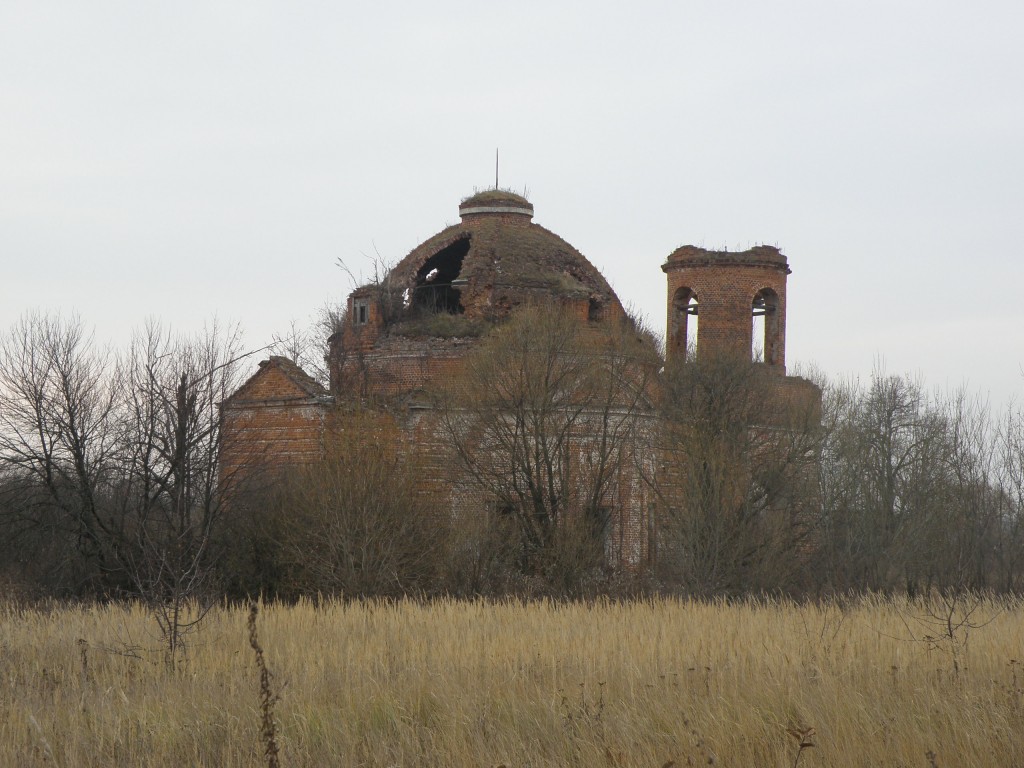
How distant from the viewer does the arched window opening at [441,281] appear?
29516 millimetres

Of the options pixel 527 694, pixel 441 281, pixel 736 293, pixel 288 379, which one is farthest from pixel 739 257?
pixel 527 694

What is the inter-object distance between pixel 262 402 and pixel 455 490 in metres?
6.12

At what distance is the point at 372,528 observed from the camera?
19109 mm

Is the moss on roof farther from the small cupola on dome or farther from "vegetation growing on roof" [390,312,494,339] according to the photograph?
"vegetation growing on roof" [390,312,494,339]

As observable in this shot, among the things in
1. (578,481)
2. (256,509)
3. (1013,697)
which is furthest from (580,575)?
(1013,697)

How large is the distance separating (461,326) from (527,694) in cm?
1887

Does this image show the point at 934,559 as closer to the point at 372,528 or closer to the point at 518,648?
the point at 372,528

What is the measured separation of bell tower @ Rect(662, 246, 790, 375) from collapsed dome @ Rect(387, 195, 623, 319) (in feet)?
7.61

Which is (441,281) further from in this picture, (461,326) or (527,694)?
(527,694)

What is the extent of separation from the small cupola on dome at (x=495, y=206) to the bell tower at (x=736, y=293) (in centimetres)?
415

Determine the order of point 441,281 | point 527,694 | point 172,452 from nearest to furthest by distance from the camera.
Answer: point 527,694 < point 172,452 < point 441,281

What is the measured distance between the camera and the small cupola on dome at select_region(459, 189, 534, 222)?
30062 mm

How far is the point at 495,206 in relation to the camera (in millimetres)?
30062

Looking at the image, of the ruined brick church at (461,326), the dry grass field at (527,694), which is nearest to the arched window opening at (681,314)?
the ruined brick church at (461,326)
